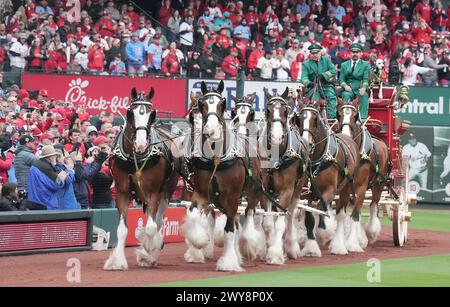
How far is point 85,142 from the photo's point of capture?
766 inches

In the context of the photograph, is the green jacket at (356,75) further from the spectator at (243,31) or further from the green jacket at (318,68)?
the spectator at (243,31)

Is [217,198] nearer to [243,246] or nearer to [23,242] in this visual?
[243,246]

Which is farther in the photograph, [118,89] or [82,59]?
[82,59]

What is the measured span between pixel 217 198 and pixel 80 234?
337 cm

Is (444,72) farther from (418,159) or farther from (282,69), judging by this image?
(282,69)

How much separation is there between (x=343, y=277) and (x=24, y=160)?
5.88m

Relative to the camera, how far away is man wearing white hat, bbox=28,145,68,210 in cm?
1622

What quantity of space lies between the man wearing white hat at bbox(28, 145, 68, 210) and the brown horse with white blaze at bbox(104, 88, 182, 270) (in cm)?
191

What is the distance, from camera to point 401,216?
1922cm

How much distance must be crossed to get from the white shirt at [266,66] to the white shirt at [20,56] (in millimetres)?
6725

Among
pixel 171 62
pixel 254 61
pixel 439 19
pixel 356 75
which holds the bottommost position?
pixel 356 75

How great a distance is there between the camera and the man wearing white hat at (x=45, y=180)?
16219 millimetres

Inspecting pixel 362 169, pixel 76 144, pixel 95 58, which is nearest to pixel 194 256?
pixel 362 169

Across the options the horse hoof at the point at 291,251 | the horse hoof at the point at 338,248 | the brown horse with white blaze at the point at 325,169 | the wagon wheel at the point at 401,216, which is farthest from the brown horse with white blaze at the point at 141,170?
the wagon wheel at the point at 401,216
